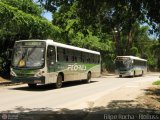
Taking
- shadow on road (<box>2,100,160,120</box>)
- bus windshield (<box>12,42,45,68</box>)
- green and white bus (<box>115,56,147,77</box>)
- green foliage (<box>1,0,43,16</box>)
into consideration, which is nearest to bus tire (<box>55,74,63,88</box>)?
bus windshield (<box>12,42,45,68</box>)

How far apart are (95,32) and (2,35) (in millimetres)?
23120

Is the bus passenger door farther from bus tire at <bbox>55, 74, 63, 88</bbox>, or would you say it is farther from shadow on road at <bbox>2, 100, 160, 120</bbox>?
shadow on road at <bbox>2, 100, 160, 120</bbox>

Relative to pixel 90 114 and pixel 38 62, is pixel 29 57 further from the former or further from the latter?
Answer: pixel 90 114

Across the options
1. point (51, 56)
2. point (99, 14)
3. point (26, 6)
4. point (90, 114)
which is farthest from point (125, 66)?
point (99, 14)

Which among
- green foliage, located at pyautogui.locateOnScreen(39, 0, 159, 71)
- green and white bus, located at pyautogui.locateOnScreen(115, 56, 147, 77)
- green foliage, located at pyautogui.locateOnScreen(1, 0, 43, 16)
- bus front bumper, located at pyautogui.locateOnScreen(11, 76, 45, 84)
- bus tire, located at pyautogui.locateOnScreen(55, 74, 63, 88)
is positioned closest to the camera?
green foliage, located at pyautogui.locateOnScreen(39, 0, 159, 71)

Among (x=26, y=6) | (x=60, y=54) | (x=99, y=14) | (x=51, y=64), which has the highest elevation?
(x=26, y=6)

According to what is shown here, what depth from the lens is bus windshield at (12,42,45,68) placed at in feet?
80.0

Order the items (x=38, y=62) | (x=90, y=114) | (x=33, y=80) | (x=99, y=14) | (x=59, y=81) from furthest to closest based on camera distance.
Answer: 1. (x=59, y=81)
2. (x=38, y=62)
3. (x=33, y=80)
4. (x=90, y=114)
5. (x=99, y=14)

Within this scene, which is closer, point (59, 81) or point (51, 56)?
point (51, 56)

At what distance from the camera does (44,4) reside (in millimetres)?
11570

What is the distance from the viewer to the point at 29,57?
80.4 ft

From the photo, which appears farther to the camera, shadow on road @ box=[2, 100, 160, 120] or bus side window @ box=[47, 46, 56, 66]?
bus side window @ box=[47, 46, 56, 66]

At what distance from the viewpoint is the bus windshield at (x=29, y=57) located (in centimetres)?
2439

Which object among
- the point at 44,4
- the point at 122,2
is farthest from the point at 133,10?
the point at 44,4
